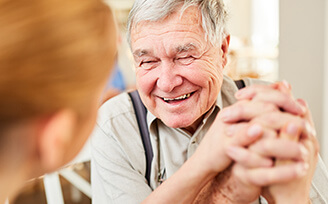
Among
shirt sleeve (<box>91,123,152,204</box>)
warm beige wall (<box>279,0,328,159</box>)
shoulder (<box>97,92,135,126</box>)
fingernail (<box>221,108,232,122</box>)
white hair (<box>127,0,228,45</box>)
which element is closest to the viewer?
fingernail (<box>221,108,232,122</box>)

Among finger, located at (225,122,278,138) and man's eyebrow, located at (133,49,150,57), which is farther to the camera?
man's eyebrow, located at (133,49,150,57)

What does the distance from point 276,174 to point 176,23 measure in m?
0.63

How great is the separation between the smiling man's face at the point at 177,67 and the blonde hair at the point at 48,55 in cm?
60

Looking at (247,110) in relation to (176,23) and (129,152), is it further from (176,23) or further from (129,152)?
(129,152)

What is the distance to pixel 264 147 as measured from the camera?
0.96 metres

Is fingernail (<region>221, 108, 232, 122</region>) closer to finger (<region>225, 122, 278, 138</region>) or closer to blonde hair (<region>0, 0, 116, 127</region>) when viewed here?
finger (<region>225, 122, 278, 138</region>)

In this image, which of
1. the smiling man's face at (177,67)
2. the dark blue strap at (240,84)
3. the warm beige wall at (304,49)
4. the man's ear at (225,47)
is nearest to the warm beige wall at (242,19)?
the warm beige wall at (304,49)

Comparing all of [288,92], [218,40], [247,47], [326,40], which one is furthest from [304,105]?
[247,47]

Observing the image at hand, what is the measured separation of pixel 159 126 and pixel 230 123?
1.78ft

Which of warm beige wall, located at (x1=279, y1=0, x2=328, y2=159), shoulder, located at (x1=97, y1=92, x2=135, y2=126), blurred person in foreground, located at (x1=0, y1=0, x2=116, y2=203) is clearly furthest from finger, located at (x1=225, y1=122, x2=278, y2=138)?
warm beige wall, located at (x1=279, y1=0, x2=328, y2=159)

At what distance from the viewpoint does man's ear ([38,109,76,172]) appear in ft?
2.44

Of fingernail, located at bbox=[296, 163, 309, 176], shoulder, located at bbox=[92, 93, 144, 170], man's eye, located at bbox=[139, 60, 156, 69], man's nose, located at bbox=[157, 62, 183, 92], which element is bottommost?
shoulder, located at bbox=[92, 93, 144, 170]

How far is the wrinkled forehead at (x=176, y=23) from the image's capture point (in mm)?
1362

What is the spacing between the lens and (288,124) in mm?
965
